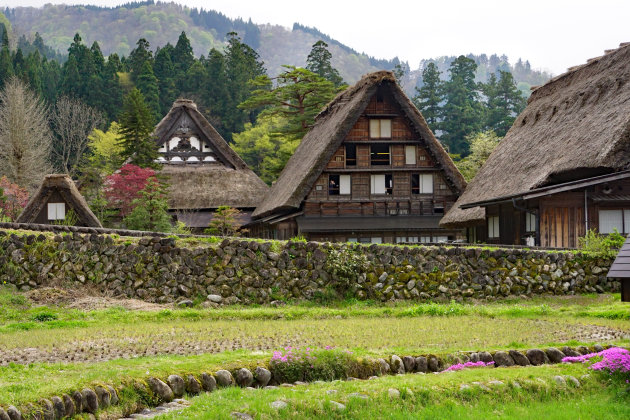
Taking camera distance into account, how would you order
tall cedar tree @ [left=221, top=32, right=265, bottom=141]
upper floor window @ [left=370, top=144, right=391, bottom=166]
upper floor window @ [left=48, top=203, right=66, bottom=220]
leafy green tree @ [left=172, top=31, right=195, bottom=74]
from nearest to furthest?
upper floor window @ [left=48, top=203, right=66, bottom=220] → upper floor window @ [left=370, top=144, right=391, bottom=166] → tall cedar tree @ [left=221, top=32, right=265, bottom=141] → leafy green tree @ [left=172, top=31, right=195, bottom=74]

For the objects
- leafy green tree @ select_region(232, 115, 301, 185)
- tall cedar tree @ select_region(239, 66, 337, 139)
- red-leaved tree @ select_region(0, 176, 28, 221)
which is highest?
tall cedar tree @ select_region(239, 66, 337, 139)

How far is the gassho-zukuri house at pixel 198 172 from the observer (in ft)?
133

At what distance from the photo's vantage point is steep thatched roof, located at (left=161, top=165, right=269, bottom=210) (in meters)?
40.6

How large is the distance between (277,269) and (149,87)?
4739 cm

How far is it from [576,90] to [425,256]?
13.6m

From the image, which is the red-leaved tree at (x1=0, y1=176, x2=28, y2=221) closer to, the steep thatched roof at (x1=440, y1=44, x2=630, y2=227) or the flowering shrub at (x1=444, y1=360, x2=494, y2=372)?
the steep thatched roof at (x1=440, y1=44, x2=630, y2=227)

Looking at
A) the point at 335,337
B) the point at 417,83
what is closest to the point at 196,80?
the point at 335,337

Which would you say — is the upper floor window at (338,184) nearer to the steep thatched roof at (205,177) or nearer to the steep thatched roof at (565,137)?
the steep thatched roof at (565,137)

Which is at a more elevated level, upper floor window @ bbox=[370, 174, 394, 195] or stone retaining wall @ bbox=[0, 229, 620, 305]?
upper floor window @ bbox=[370, 174, 394, 195]

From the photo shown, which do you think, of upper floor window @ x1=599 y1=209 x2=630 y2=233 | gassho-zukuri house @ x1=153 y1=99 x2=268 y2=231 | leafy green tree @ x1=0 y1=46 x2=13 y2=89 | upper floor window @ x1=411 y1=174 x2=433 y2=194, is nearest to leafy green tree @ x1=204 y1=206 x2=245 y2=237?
gassho-zukuri house @ x1=153 y1=99 x2=268 y2=231

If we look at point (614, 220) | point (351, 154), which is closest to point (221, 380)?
point (614, 220)

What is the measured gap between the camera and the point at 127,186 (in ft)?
119

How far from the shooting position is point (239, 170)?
145 ft

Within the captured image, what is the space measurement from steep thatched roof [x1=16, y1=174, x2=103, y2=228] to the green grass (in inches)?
966
